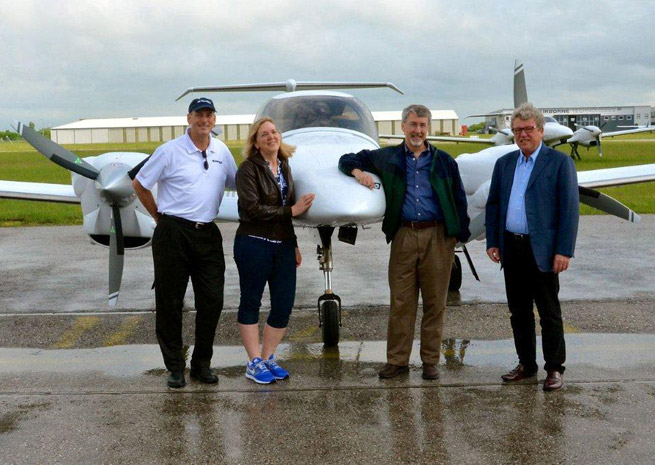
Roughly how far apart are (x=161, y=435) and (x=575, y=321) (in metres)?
4.28

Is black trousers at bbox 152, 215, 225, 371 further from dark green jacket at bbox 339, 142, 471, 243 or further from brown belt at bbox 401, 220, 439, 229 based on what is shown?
brown belt at bbox 401, 220, 439, 229

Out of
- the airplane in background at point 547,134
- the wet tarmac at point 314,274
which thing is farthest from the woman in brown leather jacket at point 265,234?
the airplane in background at point 547,134

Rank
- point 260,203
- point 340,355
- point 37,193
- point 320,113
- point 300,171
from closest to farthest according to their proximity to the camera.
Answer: point 260,203, point 300,171, point 340,355, point 320,113, point 37,193

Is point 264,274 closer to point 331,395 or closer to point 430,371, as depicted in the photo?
point 331,395

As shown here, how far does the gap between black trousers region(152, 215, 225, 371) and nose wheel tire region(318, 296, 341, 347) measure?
1090mm

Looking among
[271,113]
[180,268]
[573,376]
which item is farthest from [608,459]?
[271,113]

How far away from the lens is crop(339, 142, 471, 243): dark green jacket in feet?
16.0

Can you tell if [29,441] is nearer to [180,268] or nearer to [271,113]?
[180,268]

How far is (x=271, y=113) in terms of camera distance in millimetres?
7043

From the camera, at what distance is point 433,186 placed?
486 centimetres

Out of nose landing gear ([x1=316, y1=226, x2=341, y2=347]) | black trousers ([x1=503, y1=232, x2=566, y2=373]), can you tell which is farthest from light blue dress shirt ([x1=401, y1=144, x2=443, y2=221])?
nose landing gear ([x1=316, y1=226, x2=341, y2=347])

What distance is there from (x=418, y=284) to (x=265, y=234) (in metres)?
1.18

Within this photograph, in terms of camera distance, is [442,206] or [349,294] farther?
[349,294]

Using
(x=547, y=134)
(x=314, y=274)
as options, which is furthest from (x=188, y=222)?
(x=547, y=134)
